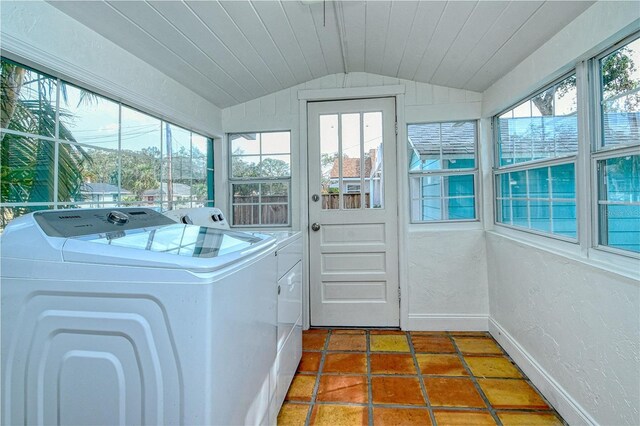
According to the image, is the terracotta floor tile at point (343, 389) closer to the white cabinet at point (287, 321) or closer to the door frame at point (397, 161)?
the white cabinet at point (287, 321)

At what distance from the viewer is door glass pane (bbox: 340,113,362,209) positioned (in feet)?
9.09

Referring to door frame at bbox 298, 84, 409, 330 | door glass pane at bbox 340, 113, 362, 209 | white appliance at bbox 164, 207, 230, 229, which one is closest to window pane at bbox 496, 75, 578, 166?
door frame at bbox 298, 84, 409, 330

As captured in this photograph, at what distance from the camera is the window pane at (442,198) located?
2713mm

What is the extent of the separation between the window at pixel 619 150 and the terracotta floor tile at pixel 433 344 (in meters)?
1.28

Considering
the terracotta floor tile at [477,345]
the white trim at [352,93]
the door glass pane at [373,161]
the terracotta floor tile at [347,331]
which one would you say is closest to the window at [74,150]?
the white trim at [352,93]

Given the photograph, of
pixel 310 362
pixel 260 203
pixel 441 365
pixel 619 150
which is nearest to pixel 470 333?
pixel 441 365

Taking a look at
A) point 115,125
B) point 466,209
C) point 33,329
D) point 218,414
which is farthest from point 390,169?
point 33,329

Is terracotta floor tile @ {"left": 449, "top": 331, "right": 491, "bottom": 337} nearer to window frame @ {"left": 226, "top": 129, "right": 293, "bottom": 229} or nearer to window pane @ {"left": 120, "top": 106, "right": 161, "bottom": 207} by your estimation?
window frame @ {"left": 226, "top": 129, "right": 293, "bottom": 229}

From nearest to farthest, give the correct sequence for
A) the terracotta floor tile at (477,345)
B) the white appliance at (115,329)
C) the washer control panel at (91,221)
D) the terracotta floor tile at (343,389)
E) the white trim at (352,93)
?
the white appliance at (115,329) < the washer control panel at (91,221) < the terracotta floor tile at (343,389) < the terracotta floor tile at (477,345) < the white trim at (352,93)

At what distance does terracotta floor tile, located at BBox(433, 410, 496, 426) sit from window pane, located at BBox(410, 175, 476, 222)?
1479 mm

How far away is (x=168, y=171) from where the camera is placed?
2189 mm

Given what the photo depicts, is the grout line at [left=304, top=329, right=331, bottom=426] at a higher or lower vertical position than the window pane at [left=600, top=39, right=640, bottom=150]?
lower

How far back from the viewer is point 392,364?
84.6 inches

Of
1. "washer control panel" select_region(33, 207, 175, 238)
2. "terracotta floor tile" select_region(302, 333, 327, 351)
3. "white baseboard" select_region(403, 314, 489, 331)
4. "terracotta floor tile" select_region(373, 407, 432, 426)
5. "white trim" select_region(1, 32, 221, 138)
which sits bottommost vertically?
"terracotta floor tile" select_region(373, 407, 432, 426)
